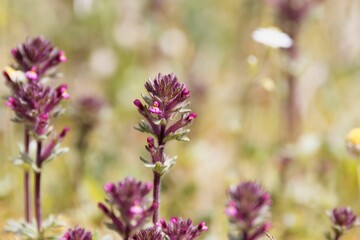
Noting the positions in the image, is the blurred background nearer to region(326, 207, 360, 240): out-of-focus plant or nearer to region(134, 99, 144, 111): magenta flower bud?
region(326, 207, 360, 240): out-of-focus plant

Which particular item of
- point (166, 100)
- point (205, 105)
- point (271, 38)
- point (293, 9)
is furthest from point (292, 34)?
point (166, 100)

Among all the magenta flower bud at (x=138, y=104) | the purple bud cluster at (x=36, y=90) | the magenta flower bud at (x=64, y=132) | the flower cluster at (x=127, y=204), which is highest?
the purple bud cluster at (x=36, y=90)

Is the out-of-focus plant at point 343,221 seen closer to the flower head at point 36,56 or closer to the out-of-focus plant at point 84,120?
the flower head at point 36,56

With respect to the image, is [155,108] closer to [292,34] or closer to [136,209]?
[136,209]

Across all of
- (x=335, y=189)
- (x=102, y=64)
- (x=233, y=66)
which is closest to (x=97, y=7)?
(x=102, y=64)

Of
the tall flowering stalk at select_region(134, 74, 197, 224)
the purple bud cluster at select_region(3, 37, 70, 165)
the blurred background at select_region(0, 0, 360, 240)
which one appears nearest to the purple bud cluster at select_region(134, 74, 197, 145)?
the tall flowering stalk at select_region(134, 74, 197, 224)

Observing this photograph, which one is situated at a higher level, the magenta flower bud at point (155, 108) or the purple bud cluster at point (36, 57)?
the purple bud cluster at point (36, 57)

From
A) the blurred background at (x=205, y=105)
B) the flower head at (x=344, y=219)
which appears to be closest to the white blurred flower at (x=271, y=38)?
the blurred background at (x=205, y=105)
